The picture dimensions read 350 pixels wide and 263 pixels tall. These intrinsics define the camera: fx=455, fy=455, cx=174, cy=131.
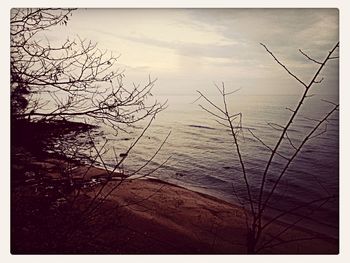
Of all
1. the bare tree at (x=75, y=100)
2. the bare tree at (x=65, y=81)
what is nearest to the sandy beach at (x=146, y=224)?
the bare tree at (x=75, y=100)

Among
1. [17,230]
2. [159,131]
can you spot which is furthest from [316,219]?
[17,230]

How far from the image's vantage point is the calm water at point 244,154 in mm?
2379

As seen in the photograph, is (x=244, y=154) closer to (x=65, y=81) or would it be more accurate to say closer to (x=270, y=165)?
(x=270, y=165)

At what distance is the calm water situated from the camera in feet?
7.80

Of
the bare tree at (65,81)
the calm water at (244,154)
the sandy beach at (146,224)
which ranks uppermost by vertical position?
the bare tree at (65,81)

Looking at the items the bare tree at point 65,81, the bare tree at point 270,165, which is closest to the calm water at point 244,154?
the bare tree at point 270,165

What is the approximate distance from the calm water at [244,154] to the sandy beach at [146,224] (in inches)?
2.8

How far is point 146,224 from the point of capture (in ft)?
7.87

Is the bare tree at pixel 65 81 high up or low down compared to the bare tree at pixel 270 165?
up

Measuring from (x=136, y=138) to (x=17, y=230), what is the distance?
2.60 feet

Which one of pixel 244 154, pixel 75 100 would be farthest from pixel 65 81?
pixel 244 154

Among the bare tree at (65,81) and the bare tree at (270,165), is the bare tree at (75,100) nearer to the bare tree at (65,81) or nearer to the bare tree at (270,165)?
the bare tree at (65,81)

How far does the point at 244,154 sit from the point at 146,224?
25.1 inches

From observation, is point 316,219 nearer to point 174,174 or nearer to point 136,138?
point 174,174
